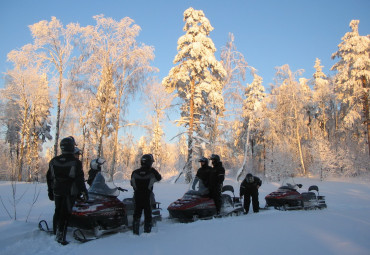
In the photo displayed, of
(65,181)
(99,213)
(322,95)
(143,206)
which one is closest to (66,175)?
(65,181)

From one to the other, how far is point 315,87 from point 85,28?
30.6 meters

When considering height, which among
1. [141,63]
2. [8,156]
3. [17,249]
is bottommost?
[17,249]

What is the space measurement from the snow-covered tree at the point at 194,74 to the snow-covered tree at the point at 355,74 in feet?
38.1

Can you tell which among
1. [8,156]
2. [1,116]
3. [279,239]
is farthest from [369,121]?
[8,156]

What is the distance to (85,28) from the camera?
66.2 ft

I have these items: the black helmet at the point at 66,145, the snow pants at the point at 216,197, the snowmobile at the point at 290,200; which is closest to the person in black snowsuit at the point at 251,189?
the snowmobile at the point at 290,200

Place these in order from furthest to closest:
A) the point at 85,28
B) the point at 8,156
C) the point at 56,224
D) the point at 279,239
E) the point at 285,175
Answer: the point at 8,156
the point at 285,175
the point at 85,28
the point at 56,224
the point at 279,239

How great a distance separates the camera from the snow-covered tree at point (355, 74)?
2294 cm

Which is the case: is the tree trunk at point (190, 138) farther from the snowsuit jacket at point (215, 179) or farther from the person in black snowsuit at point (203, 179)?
the snowsuit jacket at point (215, 179)

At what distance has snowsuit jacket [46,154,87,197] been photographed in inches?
215

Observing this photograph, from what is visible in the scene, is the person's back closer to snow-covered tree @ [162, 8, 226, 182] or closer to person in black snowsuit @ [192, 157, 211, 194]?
person in black snowsuit @ [192, 157, 211, 194]

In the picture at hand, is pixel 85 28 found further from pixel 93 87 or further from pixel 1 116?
pixel 1 116

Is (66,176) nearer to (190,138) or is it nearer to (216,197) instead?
(216,197)

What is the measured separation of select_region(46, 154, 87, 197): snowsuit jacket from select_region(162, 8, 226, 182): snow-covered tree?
561 inches
